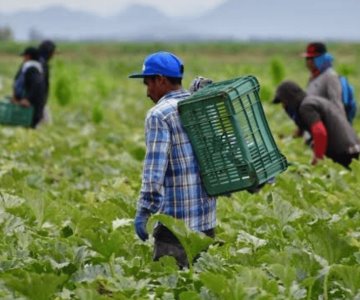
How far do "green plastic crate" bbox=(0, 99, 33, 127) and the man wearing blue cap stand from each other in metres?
7.60

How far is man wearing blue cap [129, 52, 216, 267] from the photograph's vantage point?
4.79m

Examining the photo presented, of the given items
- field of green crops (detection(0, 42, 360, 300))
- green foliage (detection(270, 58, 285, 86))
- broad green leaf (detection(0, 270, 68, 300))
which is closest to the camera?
broad green leaf (detection(0, 270, 68, 300))

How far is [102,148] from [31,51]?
4.70 feet

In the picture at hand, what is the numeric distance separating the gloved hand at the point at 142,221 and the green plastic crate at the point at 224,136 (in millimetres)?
325

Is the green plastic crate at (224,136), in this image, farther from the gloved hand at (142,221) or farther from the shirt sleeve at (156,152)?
the gloved hand at (142,221)

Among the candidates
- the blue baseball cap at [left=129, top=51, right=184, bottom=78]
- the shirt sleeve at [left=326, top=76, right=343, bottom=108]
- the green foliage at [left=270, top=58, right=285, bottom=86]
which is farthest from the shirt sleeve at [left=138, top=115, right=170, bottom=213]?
the green foliage at [left=270, top=58, right=285, bottom=86]

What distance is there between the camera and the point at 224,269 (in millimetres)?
4590

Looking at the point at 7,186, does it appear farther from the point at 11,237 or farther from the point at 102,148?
the point at 102,148

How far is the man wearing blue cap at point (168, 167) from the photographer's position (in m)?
4.79

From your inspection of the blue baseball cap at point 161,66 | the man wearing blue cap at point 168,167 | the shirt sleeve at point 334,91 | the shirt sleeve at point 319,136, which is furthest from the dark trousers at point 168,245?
the shirt sleeve at point 334,91

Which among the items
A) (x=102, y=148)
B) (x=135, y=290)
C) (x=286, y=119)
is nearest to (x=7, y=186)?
(x=135, y=290)

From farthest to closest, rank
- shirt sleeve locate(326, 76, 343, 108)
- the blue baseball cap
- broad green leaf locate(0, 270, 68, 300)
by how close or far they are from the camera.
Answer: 1. shirt sleeve locate(326, 76, 343, 108)
2. the blue baseball cap
3. broad green leaf locate(0, 270, 68, 300)

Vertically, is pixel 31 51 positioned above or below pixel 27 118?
above

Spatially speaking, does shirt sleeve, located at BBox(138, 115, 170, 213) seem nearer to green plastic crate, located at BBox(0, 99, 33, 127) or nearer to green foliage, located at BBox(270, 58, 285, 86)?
green plastic crate, located at BBox(0, 99, 33, 127)
